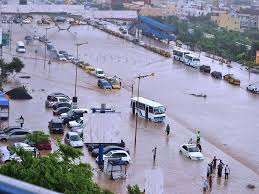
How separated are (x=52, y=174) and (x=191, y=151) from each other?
3.62 meters

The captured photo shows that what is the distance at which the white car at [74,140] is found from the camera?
596 centimetres

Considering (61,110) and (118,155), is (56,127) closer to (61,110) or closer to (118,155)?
(61,110)

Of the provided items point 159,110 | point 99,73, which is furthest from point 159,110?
point 99,73

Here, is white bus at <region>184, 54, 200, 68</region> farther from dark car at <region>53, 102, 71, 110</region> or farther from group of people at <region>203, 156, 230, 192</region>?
group of people at <region>203, 156, 230, 192</region>

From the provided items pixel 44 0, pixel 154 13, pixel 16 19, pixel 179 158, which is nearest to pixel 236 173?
pixel 179 158

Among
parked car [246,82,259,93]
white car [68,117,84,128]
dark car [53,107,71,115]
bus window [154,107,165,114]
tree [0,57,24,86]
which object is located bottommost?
parked car [246,82,259,93]

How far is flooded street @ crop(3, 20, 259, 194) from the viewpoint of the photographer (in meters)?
5.36

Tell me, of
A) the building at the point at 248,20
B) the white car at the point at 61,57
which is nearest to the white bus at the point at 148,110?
the white car at the point at 61,57

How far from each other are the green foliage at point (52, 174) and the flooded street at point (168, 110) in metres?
1.16

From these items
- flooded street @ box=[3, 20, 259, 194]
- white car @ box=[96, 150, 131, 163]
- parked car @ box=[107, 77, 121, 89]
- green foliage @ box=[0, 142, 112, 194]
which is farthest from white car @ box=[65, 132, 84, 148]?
parked car @ box=[107, 77, 121, 89]

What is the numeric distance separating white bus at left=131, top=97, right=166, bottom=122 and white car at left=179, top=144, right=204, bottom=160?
1.38 metres

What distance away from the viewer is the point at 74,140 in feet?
19.8

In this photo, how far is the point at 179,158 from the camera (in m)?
5.86

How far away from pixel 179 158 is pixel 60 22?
52.5 ft
